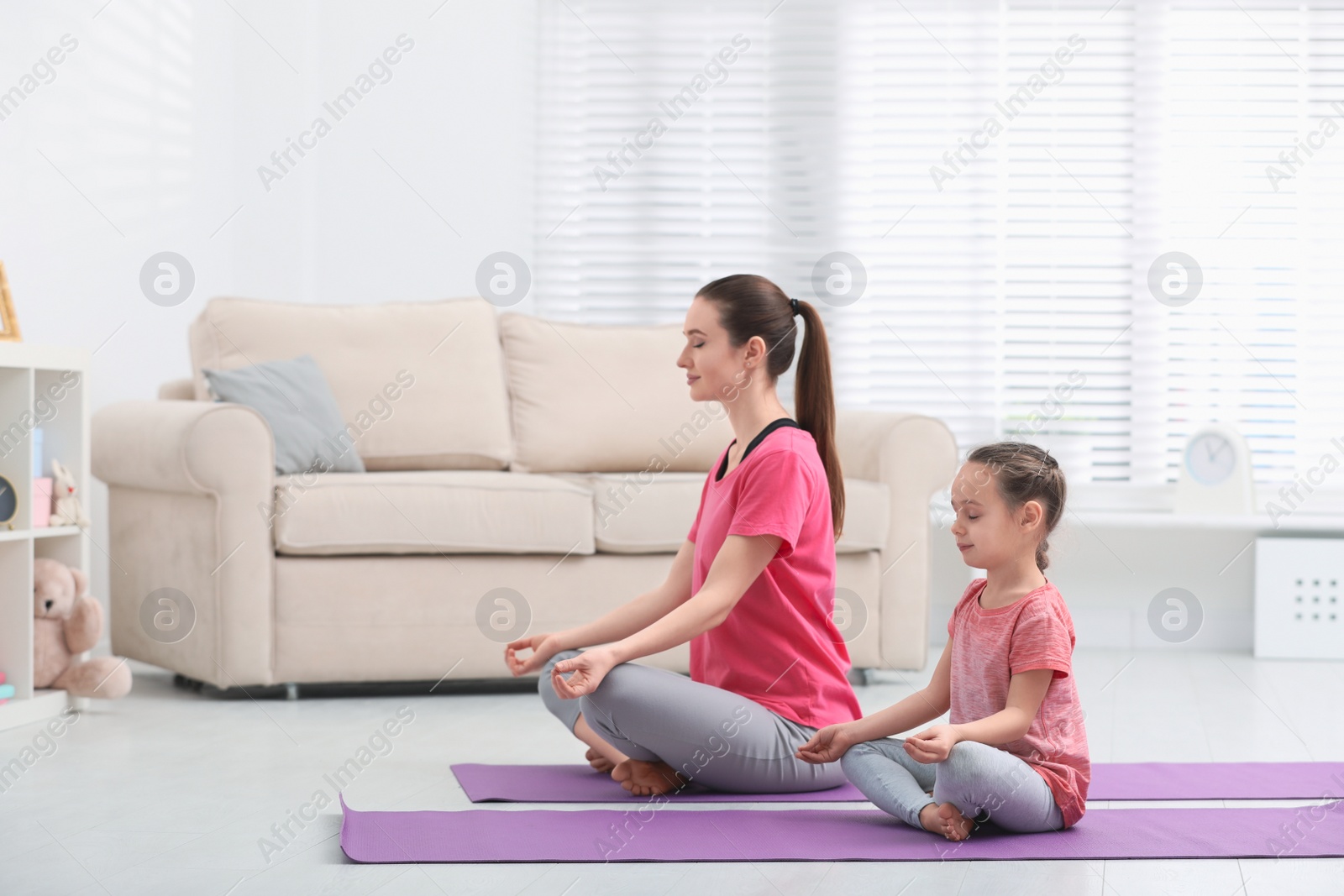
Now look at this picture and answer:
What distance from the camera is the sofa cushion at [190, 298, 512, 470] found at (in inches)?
119

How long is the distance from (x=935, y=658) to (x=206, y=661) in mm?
1838

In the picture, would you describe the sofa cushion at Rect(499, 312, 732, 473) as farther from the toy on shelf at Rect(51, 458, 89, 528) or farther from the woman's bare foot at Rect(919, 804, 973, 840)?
the woman's bare foot at Rect(919, 804, 973, 840)

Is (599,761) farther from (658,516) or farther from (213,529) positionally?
(213,529)

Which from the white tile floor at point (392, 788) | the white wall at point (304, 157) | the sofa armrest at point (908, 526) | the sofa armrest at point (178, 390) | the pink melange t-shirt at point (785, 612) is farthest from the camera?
the white wall at point (304, 157)

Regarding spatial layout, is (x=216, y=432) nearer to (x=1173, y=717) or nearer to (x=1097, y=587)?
(x=1173, y=717)

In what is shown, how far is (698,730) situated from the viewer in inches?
65.4

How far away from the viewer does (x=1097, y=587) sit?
3594mm

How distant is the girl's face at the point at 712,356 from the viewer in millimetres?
1725

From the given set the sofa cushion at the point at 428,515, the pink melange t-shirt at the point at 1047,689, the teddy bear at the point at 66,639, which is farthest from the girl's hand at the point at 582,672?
the teddy bear at the point at 66,639

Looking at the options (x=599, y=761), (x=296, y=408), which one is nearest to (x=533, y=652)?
(x=599, y=761)

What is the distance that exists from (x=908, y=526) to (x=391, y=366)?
1.37m

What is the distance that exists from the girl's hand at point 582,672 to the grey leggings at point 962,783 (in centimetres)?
36

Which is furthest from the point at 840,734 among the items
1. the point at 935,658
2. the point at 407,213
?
the point at 407,213

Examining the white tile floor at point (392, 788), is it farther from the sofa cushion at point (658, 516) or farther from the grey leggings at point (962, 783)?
the sofa cushion at point (658, 516)
